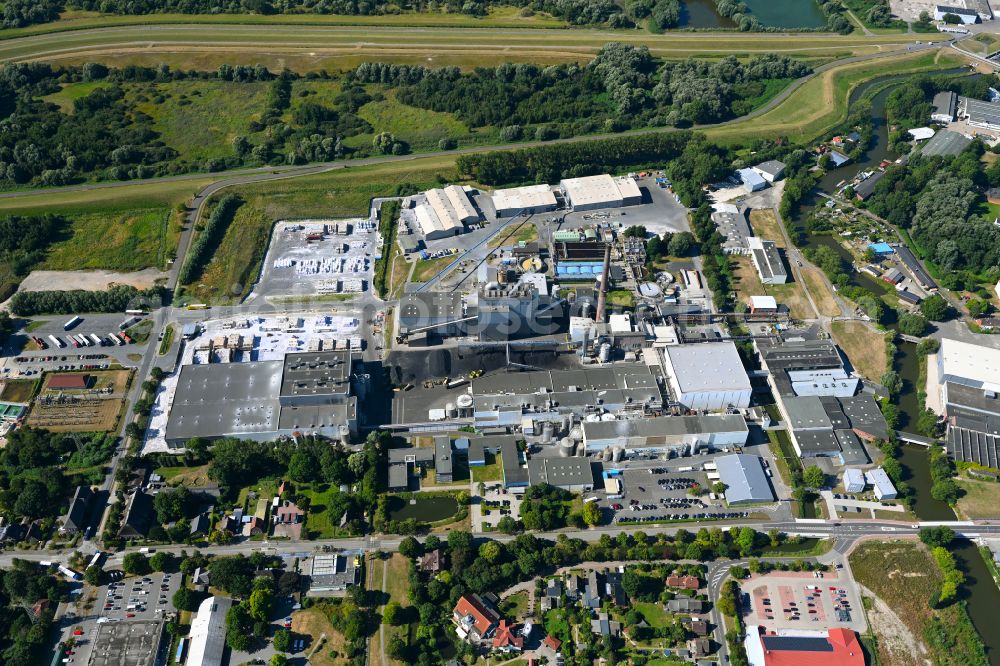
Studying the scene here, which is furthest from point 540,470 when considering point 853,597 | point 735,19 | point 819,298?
point 735,19

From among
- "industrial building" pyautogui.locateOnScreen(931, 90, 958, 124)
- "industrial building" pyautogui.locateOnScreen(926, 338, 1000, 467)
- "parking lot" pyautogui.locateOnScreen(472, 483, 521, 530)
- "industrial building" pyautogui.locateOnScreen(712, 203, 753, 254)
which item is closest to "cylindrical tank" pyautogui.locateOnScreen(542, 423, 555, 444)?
"parking lot" pyautogui.locateOnScreen(472, 483, 521, 530)

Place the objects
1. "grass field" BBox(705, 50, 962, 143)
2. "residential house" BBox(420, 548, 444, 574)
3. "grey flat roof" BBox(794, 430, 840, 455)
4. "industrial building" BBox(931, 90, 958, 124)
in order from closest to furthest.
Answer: "residential house" BBox(420, 548, 444, 574), "grey flat roof" BBox(794, 430, 840, 455), "grass field" BBox(705, 50, 962, 143), "industrial building" BBox(931, 90, 958, 124)

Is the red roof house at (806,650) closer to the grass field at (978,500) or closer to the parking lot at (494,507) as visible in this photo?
the grass field at (978,500)

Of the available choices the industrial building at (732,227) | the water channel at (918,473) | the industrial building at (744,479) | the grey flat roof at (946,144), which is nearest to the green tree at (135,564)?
the industrial building at (744,479)

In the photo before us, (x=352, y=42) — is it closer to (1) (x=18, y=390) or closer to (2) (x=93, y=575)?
(1) (x=18, y=390)

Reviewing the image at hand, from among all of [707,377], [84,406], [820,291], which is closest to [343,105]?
[84,406]

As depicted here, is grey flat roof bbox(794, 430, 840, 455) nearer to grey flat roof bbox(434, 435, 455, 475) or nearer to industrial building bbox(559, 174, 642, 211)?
grey flat roof bbox(434, 435, 455, 475)
